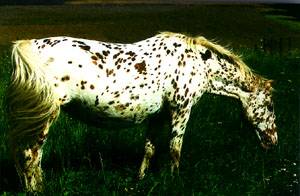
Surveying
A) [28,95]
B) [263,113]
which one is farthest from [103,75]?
[263,113]

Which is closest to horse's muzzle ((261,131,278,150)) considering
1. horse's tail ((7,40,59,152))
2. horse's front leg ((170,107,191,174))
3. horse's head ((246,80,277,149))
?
horse's head ((246,80,277,149))

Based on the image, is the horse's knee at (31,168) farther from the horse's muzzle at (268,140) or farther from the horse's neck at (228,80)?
the horse's muzzle at (268,140)

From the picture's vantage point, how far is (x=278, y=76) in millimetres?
8938

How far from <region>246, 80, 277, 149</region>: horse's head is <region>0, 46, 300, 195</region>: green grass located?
0.12 m

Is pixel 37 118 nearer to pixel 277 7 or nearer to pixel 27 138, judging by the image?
pixel 27 138

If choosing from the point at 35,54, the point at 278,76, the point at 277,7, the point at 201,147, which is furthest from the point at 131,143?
the point at 278,76

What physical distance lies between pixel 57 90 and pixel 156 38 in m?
1.23

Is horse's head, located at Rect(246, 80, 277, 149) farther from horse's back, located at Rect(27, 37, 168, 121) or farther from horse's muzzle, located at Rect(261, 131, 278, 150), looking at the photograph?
horse's back, located at Rect(27, 37, 168, 121)

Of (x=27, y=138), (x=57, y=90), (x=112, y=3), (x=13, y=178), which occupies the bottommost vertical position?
(x=13, y=178)

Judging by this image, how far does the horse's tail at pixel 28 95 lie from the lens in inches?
202

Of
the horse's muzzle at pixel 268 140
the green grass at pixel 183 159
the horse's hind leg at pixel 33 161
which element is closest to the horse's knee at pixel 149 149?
the green grass at pixel 183 159

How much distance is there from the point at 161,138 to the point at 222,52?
1332 mm

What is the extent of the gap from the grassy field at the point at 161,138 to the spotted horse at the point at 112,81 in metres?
0.29

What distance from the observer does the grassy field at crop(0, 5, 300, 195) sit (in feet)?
19.4
